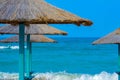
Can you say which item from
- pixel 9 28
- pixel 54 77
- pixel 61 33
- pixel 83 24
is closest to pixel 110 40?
pixel 61 33

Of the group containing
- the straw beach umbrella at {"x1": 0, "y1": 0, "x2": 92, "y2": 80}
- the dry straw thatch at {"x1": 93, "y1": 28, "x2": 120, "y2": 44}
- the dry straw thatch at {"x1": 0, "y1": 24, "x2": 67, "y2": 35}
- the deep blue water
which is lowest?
the straw beach umbrella at {"x1": 0, "y1": 0, "x2": 92, "y2": 80}

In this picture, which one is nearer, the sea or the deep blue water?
the sea

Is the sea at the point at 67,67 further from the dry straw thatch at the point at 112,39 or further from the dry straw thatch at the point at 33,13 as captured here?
the dry straw thatch at the point at 33,13

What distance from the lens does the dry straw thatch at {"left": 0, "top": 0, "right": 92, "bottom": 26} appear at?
626 cm

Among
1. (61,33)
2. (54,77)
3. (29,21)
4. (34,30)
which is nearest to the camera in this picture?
(29,21)

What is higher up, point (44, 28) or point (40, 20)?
point (44, 28)

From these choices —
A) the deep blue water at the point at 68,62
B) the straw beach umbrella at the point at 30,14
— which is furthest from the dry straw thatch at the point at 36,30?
the deep blue water at the point at 68,62

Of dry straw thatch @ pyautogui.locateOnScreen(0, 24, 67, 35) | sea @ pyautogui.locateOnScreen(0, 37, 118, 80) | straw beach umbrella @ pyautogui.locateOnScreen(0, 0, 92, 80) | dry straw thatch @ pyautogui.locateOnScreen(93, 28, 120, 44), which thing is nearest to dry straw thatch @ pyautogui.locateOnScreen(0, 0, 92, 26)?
straw beach umbrella @ pyautogui.locateOnScreen(0, 0, 92, 80)

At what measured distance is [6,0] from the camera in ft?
21.6

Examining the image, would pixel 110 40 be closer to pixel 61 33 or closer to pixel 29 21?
pixel 61 33

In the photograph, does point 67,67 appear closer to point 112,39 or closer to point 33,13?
point 112,39

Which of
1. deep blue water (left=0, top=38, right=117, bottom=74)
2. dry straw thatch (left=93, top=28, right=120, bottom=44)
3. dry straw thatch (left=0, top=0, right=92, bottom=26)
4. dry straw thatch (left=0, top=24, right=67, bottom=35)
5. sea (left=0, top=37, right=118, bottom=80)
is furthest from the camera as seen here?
deep blue water (left=0, top=38, right=117, bottom=74)

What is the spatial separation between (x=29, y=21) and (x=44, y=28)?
3.86 metres

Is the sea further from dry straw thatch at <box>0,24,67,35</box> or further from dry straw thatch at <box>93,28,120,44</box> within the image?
dry straw thatch at <box>93,28,120,44</box>
